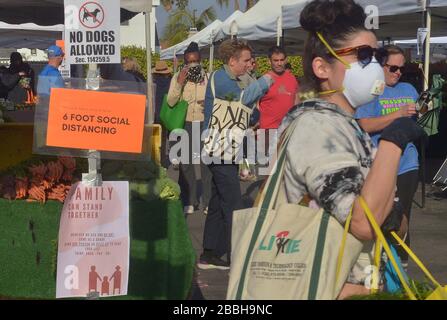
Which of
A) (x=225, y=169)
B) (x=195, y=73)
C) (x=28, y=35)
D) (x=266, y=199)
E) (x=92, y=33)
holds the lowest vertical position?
(x=225, y=169)

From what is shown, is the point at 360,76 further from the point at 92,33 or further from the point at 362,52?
the point at 92,33

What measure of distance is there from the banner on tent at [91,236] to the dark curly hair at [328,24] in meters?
2.25

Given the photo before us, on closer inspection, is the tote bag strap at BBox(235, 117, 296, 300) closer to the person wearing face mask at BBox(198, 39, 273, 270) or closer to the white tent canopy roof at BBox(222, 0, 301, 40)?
the person wearing face mask at BBox(198, 39, 273, 270)

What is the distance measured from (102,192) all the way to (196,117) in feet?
19.2

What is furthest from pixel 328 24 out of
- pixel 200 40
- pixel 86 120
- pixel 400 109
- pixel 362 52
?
pixel 200 40

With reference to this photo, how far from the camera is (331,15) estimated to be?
2.88 metres

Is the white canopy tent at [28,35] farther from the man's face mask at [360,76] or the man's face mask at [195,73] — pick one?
the man's face mask at [360,76]

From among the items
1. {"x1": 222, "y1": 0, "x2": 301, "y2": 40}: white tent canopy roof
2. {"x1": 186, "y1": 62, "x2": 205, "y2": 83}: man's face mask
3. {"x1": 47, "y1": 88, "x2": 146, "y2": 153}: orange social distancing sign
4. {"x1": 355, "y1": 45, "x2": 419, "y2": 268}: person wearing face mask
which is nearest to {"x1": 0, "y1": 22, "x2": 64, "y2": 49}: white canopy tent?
{"x1": 222, "y1": 0, "x2": 301, "y2": 40}: white tent canopy roof

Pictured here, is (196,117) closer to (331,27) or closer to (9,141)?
(9,141)

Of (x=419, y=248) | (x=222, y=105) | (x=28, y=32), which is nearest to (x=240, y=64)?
(x=222, y=105)

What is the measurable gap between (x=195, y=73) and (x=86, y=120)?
5.86m

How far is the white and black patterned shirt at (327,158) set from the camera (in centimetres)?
253

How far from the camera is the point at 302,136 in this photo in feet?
8.59

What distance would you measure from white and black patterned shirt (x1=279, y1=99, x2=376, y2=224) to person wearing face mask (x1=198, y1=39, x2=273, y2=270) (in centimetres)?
485
